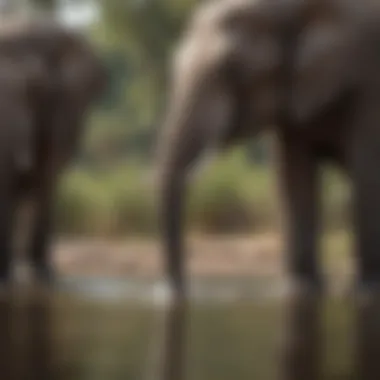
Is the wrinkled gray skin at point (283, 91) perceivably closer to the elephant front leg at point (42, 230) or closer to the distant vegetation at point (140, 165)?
the elephant front leg at point (42, 230)

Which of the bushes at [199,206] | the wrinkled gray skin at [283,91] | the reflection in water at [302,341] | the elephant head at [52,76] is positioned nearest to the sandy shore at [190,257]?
the bushes at [199,206]

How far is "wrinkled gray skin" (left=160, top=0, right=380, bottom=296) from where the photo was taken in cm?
380

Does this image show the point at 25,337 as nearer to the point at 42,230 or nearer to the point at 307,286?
the point at 307,286

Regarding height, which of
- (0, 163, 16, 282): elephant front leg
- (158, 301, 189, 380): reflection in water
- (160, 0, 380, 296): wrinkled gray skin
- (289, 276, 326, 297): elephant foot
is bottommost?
(158, 301, 189, 380): reflection in water

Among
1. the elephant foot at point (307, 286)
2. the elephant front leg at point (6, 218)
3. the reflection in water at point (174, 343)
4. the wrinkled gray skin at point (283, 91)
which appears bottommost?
the reflection in water at point (174, 343)

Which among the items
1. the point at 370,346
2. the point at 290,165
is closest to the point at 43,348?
the point at 370,346

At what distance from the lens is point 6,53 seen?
468cm

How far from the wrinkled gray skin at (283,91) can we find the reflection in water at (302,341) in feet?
1.24

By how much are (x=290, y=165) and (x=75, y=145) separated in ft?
3.04

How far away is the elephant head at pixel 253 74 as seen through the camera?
3811 millimetres

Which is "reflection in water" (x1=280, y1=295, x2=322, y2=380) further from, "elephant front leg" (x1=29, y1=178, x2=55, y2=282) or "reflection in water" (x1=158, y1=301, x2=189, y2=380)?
"elephant front leg" (x1=29, y1=178, x2=55, y2=282)

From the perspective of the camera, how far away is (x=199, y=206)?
7.18 meters

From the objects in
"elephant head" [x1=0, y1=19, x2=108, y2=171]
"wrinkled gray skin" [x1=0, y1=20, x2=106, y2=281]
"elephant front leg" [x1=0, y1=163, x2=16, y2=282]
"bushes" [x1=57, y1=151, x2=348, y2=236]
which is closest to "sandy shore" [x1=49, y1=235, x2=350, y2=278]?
"bushes" [x1=57, y1=151, x2=348, y2=236]

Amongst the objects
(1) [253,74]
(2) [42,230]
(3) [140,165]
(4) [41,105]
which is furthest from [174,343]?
(3) [140,165]
